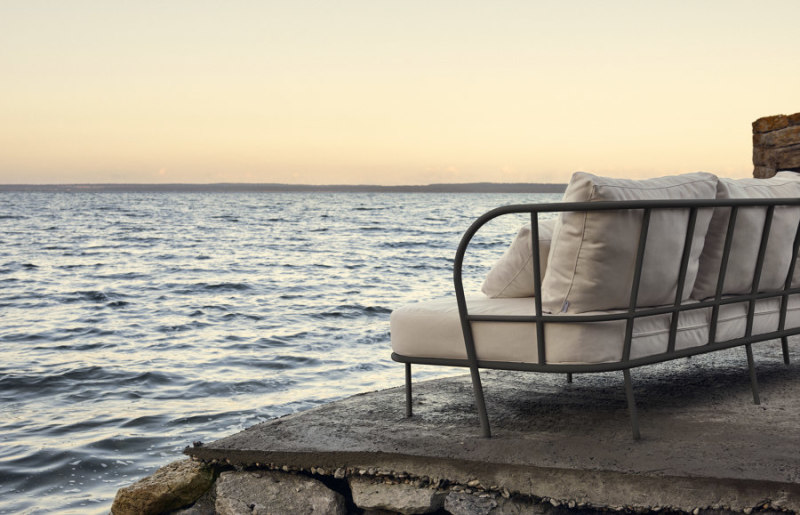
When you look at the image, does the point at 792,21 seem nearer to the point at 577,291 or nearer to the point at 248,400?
the point at 248,400

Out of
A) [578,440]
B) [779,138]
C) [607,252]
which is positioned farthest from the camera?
[779,138]

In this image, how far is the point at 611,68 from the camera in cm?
1716

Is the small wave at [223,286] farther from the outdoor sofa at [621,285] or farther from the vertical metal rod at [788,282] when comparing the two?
the vertical metal rod at [788,282]

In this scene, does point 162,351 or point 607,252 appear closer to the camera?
point 607,252

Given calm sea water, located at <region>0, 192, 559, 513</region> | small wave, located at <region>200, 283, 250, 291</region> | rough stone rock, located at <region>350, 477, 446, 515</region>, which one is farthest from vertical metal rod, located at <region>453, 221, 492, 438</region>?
small wave, located at <region>200, 283, 250, 291</region>

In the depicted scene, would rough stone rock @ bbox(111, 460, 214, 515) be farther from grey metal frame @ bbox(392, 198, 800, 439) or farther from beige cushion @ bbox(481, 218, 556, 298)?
beige cushion @ bbox(481, 218, 556, 298)

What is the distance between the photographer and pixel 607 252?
107 inches

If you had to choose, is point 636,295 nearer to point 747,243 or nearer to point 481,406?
point 481,406

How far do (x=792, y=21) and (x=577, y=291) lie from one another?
452 inches

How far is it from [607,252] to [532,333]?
408 millimetres

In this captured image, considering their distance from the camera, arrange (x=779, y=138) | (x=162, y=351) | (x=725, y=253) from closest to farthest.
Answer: (x=725, y=253) → (x=779, y=138) → (x=162, y=351)

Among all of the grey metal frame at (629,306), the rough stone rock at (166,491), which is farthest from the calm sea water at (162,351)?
the grey metal frame at (629,306)

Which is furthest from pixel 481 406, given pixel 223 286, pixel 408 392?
pixel 223 286

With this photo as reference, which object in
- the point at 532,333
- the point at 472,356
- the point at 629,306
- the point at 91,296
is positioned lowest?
the point at 91,296
